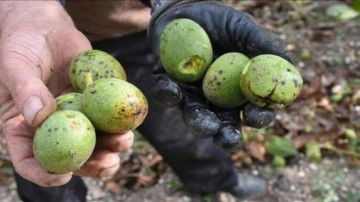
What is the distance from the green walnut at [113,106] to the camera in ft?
5.07

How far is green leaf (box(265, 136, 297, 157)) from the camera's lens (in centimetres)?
298

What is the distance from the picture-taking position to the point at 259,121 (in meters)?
1.65

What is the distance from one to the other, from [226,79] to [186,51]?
0.50ft

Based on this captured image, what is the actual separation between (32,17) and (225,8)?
24.6 inches

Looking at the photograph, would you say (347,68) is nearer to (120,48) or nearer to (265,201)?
(265,201)

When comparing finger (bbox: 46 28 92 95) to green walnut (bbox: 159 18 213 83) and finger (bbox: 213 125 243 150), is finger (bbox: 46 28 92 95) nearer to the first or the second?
green walnut (bbox: 159 18 213 83)

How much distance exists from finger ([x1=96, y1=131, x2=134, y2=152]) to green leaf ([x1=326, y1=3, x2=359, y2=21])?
2593 mm

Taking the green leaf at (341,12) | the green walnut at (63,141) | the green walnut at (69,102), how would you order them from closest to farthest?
the green walnut at (63,141) → the green walnut at (69,102) → the green leaf at (341,12)

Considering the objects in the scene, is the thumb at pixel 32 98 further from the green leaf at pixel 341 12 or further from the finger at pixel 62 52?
the green leaf at pixel 341 12

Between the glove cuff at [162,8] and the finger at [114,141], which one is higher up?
the glove cuff at [162,8]

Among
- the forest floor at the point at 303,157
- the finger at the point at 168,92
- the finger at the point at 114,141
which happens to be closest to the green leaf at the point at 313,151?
the forest floor at the point at 303,157

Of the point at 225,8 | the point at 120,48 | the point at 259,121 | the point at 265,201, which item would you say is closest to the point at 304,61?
the point at 265,201

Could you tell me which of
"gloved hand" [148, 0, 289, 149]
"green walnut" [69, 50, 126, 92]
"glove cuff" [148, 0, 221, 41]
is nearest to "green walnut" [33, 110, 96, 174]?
"green walnut" [69, 50, 126, 92]

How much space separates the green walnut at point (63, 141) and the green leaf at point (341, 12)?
2.74 meters
